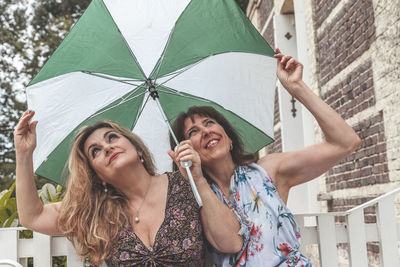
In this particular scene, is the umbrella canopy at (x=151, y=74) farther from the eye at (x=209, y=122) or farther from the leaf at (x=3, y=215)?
the leaf at (x=3, y=215)

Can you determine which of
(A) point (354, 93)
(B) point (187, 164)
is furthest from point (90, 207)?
(A) point (354, 93)

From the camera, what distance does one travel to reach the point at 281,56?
2.35 m

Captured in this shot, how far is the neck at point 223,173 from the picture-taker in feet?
7.75

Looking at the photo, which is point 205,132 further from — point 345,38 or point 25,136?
point 345,38

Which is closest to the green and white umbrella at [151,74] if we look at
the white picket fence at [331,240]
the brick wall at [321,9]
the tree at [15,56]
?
the white picket fence at [331,240]

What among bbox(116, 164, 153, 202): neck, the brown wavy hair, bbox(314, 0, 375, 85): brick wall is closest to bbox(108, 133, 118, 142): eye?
bbox(116, 164, 153, 202): neck

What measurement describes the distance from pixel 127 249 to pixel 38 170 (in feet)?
2.10

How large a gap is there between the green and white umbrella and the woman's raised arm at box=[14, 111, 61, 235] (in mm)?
152

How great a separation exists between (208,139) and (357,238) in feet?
3.12

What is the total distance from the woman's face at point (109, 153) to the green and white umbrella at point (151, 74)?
151 mm

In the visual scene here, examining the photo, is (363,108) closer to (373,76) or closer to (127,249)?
(373,76)

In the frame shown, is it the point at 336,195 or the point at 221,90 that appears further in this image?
the point at 336,195

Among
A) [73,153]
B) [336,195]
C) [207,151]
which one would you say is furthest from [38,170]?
[336,195]

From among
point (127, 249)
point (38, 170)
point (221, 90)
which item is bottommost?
point (127, 249)
